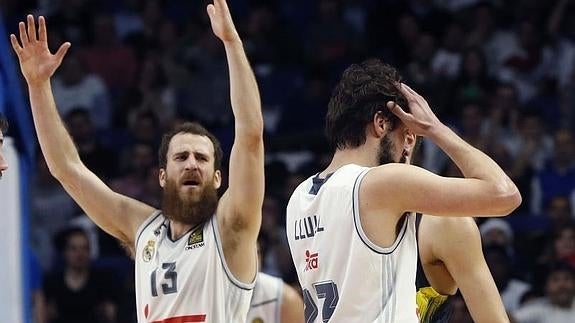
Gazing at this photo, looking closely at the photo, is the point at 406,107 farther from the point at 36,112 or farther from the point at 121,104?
the point at 121,104

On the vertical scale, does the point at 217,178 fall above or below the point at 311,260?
above

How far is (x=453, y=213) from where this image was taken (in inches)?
185

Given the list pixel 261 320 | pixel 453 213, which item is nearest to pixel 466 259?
pixel 453 213

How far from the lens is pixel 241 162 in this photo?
5.71 meters

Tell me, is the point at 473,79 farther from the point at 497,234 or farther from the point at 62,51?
the point at 62,51

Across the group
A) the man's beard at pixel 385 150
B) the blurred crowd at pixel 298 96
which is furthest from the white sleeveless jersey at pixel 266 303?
the man's beard at pixel 385 150

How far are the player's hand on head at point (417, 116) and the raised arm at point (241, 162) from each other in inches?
35.7

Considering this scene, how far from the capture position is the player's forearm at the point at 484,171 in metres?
4.68

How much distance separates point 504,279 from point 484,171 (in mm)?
5881

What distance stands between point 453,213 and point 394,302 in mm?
413

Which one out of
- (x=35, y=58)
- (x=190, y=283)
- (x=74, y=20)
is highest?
(x=74, y=20)

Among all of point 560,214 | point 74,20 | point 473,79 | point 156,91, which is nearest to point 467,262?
point 560,214

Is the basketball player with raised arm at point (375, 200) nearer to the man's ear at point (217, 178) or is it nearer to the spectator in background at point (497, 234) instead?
the man's ear at point (217, 178)

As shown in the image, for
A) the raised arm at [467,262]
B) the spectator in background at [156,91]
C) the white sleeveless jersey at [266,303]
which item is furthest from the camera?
the spectator in background at [156,91]
